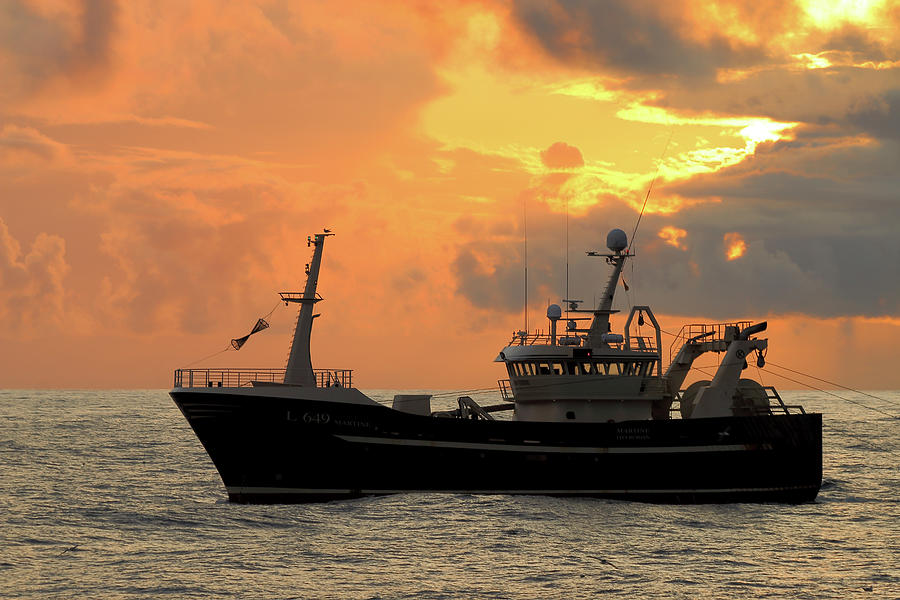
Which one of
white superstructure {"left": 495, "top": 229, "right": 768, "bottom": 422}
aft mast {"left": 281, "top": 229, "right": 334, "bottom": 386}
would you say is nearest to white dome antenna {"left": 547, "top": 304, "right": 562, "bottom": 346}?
white superstructure {"left": 495, "top": 229, "right": 768, "bottom": 422}

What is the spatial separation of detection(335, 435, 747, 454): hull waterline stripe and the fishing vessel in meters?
0.05

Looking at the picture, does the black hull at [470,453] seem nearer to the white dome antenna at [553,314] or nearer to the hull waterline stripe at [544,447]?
the hull waterline stripe at [544,447]

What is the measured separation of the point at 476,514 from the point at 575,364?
28.8 feet

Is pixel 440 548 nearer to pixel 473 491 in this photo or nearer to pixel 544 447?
pixel 473 491

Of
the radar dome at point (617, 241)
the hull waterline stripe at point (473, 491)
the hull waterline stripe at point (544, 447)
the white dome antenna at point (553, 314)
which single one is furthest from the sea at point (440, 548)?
the radar dome at point (617, 241)

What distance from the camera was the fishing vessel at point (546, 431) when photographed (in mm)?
42219

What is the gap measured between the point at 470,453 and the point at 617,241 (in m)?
14.4

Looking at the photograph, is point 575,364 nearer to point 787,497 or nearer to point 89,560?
point 787,497

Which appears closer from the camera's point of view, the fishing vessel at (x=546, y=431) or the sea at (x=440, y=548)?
the sea at (x=440, y=548)

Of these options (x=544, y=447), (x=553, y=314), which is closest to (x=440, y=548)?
(x=544, y=447)

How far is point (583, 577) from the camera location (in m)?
32.5

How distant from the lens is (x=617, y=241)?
51.6m

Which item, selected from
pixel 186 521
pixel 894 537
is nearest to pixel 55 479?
pixel 186 521

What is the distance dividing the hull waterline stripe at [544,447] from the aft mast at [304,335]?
131 inches
